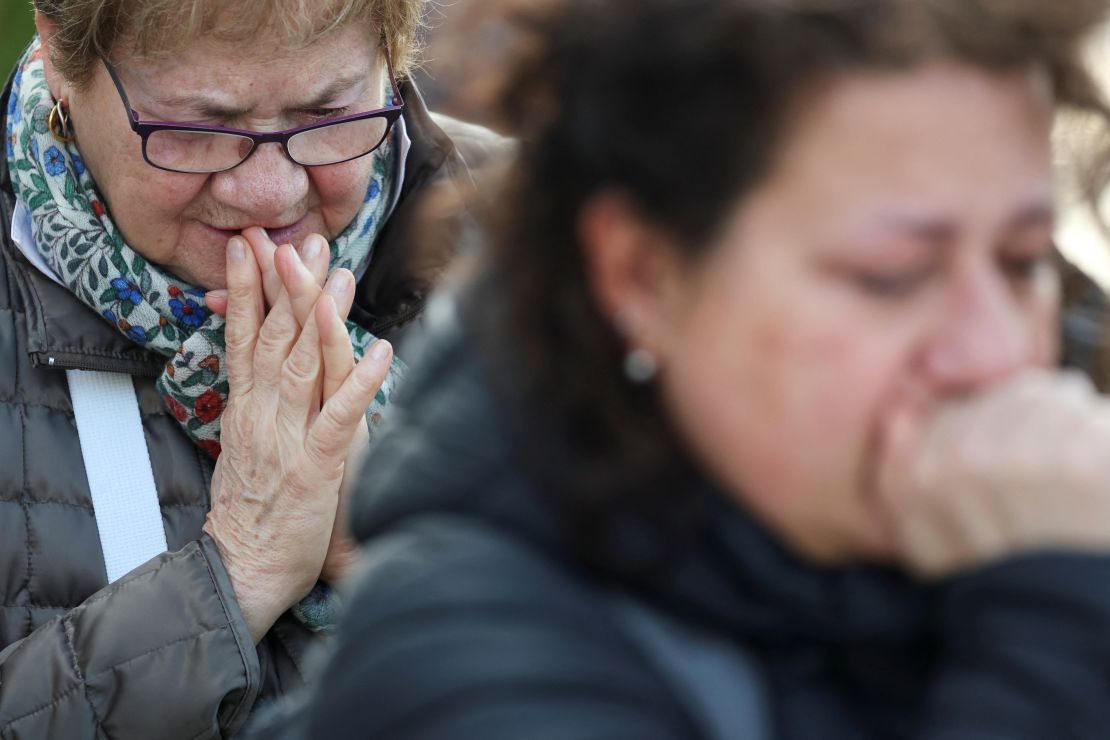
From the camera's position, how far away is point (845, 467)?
42.5 inches

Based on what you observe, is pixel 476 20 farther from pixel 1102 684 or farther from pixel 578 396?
pixel 1102 684

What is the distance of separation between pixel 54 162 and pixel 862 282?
67.0 inches

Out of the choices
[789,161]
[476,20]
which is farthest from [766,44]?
[476,20]

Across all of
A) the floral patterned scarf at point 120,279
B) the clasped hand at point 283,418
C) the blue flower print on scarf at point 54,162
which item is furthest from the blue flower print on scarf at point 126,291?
the blue flower print on scarf at point 54,162

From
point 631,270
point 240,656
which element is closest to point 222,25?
point 240,656

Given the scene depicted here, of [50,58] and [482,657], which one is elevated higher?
[482,657]

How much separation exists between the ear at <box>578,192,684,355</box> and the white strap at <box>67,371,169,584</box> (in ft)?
4.30

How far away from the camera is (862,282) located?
105 cm

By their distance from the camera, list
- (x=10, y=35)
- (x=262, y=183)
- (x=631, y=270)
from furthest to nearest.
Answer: (x=10, y=35) < (x=262, y=183) < (x=631, y=270)

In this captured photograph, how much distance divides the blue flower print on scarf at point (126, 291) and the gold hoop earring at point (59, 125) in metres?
0.28

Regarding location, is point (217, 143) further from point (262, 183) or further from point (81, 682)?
point (81, 682)

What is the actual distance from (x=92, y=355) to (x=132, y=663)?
1.77 feet

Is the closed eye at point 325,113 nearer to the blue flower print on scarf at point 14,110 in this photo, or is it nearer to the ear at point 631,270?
the blue flower print on scarf at point 14,110

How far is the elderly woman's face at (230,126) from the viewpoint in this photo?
2.19m
